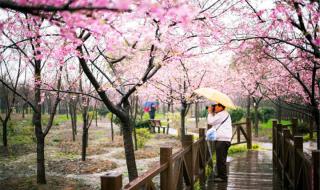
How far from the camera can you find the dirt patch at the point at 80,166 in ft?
41.1

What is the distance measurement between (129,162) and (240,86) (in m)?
19.2

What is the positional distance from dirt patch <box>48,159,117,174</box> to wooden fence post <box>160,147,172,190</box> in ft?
26.9

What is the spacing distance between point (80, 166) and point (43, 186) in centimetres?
331

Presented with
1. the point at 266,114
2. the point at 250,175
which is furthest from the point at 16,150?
the point at 266,114

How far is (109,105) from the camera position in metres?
6.73

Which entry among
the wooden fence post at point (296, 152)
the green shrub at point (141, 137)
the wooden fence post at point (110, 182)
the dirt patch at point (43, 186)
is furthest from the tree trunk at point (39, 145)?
the green shrub at point (141, 137)

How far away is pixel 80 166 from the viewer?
1320cm

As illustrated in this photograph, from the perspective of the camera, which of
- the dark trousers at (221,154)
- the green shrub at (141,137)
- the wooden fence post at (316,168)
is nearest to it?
the wooden fence post at (316,168)

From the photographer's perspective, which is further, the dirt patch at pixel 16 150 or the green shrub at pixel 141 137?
the green shrub at pixel 141 137

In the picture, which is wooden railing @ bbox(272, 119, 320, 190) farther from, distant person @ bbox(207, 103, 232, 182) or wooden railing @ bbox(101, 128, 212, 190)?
wooden railing @ bbox(101, 128, 212, 190)

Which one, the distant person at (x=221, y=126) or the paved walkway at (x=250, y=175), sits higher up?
the distant person at (x=221, y=126)

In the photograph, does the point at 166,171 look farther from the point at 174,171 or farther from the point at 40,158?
the point at 40,158

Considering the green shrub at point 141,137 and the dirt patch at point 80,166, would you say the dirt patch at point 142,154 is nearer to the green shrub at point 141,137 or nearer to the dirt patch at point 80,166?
the green shrub at point 141,137

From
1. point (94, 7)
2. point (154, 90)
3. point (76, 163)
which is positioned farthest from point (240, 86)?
point (94, 7)
